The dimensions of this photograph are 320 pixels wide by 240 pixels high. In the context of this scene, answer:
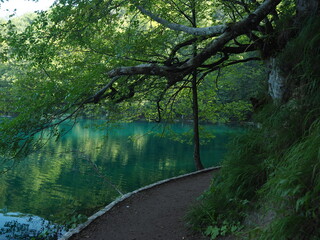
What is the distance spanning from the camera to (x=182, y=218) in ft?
17.1

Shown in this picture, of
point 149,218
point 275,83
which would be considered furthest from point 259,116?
point 149,218

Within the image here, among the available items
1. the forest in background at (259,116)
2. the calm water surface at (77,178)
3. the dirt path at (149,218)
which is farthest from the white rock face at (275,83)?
the dirt path at (149,218)

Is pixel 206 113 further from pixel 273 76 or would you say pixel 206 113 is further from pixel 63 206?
pixel 273 76

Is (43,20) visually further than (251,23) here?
Yes

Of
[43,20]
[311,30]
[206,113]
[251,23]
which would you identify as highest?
[43,20]

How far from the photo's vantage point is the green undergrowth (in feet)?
7.79

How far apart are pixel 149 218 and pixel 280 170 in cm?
348

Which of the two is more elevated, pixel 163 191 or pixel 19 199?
pixel 163 191

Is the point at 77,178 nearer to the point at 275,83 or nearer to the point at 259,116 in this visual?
the point at 259,116

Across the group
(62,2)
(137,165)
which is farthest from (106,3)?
(137,165)

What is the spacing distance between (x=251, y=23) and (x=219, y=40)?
0.55 metres

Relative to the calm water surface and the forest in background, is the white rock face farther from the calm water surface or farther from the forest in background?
the calm water surface

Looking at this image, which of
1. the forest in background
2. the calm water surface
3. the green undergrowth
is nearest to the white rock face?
the forest in background

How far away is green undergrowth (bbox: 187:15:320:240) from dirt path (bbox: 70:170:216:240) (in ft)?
1.57
